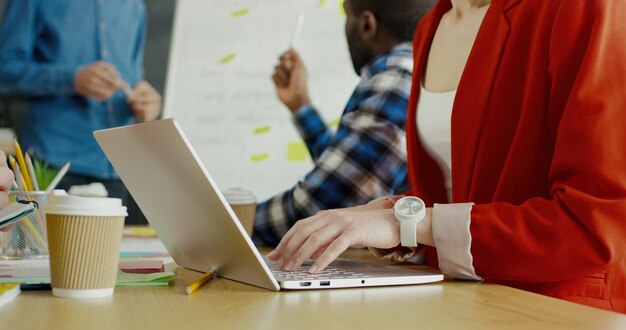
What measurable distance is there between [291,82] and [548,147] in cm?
133

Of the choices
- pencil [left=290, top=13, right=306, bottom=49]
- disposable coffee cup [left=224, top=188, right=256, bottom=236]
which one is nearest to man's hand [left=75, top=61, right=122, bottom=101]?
pencil [left=290, top=13, right=306, bottom=49]

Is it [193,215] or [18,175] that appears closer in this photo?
[193,215]

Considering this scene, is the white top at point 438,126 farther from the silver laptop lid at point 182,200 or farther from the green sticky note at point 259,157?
the green sticky note at point 259,157

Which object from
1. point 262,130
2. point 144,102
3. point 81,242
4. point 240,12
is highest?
point 240,12

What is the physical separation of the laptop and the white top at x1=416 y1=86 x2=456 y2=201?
0.84 feet

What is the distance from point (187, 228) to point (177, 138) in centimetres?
21

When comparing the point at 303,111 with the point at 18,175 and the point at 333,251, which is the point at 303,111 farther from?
the point at 333,251

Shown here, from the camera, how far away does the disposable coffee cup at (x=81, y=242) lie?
2.43 ft

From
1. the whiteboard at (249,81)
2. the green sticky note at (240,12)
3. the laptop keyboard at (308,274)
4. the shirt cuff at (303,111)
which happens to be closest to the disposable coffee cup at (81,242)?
the laptop keyboard at (308,274)

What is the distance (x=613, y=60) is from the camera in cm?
88

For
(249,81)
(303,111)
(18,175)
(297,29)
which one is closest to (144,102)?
(249,81)

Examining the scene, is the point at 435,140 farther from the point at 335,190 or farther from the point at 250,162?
the point at 250,162

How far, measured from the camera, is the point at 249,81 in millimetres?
3527

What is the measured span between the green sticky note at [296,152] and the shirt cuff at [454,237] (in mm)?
2578
